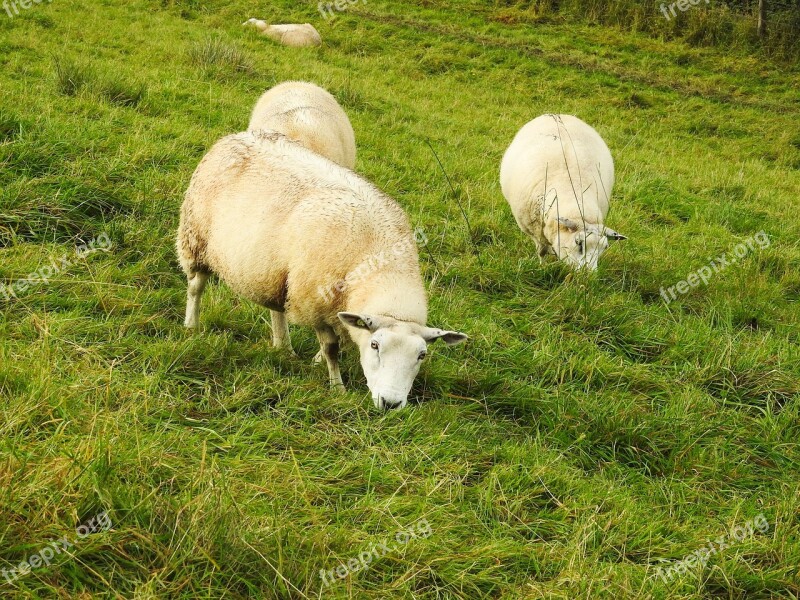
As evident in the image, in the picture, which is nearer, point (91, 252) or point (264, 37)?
point (91, 252)

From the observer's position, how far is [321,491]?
111 inches

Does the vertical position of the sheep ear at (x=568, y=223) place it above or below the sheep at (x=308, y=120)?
below

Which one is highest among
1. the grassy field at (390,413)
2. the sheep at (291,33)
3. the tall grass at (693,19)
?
the tall grass at (693,19)

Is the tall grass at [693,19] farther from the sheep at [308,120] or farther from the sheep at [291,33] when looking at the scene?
the sheep at [308,120]

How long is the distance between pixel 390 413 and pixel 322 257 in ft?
3.08

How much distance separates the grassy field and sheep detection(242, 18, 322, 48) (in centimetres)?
511

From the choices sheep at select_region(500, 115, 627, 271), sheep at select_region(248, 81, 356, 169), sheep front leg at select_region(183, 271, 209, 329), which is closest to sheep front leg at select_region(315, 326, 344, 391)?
sheep front leg at select_region(183, 271, 209, 329)

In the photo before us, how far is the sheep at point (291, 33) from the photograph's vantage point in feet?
44.4

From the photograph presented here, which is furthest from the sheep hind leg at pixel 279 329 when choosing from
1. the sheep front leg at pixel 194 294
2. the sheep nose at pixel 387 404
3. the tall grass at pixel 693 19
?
the tall grass at pixel 693 19

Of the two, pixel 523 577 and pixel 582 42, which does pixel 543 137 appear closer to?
pixel 523 577

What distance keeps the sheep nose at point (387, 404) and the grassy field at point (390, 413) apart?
0.08 metres

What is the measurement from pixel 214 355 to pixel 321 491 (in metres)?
1.17

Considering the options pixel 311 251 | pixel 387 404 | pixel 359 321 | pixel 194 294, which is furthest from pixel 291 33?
pixel 387 404

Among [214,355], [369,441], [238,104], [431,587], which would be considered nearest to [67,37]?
[238,104]
